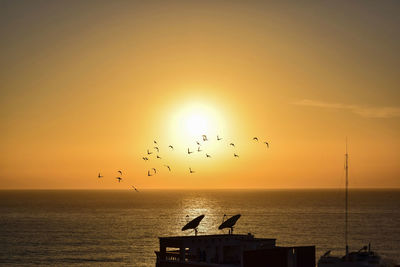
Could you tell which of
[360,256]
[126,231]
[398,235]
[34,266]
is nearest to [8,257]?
[34,266]

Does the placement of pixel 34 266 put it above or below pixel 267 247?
below

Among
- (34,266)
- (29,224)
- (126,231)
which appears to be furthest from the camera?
(29,224)

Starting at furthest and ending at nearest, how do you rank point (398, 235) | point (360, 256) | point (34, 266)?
point (398, 235) < point (34, 266) < point (360, 256)

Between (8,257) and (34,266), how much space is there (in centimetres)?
1400

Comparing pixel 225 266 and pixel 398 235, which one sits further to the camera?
pixel 398 235

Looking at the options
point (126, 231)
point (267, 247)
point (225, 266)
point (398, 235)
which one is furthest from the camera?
point (126, 231)

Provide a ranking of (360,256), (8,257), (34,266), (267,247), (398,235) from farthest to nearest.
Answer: (398,235), (8,257), (34,266), (360,256), (267,247)

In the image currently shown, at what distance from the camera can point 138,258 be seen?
379 ft

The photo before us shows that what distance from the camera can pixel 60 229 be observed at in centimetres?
17950

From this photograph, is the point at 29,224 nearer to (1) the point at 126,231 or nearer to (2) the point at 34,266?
(1) the point at 126,231

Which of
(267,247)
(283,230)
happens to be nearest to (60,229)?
(283,230)

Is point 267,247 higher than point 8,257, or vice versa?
point 267,247

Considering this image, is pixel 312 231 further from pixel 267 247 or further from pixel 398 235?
pixel 267 247

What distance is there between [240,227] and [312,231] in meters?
21.2
